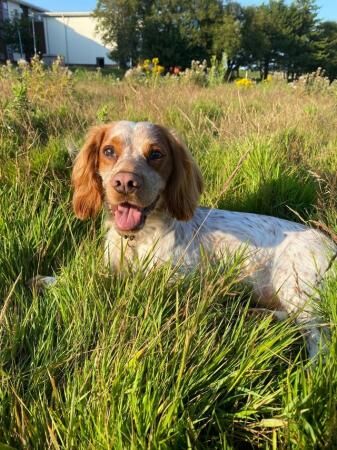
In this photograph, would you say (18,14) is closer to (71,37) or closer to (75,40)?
(71,37)

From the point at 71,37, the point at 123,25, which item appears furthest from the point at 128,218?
the point at 71,37

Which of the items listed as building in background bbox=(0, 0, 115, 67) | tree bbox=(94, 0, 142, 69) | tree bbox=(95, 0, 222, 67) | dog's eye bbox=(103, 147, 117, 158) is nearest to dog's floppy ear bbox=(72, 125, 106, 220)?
dog's eye bbox=(103, 147, 117, 158)

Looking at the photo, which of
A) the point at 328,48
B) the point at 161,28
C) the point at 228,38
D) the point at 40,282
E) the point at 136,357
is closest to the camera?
the point at 136,357

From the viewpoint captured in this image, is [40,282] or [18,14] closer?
[40,282]

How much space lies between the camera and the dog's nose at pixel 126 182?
2.18 metres

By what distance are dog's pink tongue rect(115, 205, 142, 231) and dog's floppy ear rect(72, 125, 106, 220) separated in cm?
34

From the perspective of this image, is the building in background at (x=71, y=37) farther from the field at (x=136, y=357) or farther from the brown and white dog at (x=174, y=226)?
the field at (x=136, y=357)

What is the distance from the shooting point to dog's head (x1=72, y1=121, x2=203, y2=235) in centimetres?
238

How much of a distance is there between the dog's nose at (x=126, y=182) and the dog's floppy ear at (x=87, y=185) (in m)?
0.47

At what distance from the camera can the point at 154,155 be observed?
2.60 meters

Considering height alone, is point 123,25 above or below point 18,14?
below

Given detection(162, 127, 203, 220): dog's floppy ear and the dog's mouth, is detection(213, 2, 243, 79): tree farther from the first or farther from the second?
the dog's mouth

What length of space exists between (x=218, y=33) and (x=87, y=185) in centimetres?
4632

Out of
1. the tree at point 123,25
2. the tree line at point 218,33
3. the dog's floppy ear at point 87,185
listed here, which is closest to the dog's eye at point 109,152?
the dog's floppy ear at point 87,185
